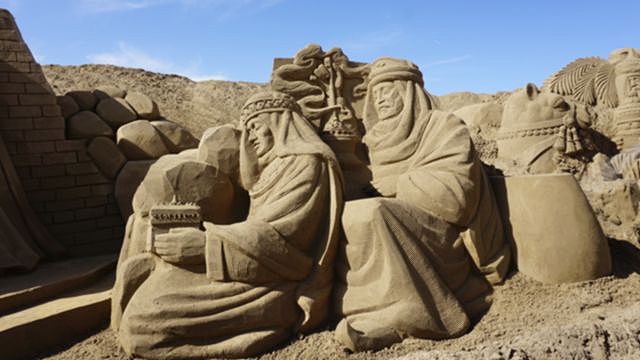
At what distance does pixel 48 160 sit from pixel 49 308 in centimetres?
284

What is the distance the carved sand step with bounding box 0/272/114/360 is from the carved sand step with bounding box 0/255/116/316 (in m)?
0.13

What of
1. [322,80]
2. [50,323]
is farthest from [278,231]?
[322,80]

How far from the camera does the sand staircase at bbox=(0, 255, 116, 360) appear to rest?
123 inches

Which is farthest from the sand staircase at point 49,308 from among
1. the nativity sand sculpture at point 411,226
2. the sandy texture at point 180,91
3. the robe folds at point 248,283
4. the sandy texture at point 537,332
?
the sandy texture at point 180,91

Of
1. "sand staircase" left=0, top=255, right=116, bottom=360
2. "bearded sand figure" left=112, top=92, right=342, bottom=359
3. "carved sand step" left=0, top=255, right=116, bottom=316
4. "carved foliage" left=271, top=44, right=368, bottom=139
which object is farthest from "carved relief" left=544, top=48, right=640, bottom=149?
"sand staircase" left=0, top=255, right=116, bottom=360

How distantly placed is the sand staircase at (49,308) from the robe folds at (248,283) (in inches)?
12.8

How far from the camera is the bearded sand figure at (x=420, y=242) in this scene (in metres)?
3.12

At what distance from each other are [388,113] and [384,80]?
0.29 metres

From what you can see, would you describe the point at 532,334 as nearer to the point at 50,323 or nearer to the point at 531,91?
the point at 50,323

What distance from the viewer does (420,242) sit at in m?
3.31

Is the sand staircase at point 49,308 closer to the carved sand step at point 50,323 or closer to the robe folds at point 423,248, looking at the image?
the carved sand step at point 50,323

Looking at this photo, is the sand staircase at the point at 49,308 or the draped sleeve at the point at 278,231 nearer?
the draped sleeve at the point at 278,231

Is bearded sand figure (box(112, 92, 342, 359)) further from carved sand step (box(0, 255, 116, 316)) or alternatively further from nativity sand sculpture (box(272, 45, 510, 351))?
carved sand step (box(0, 255, 116, 316))

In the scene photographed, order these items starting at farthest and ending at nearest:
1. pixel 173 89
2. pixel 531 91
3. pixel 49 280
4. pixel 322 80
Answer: pixel 173 89, pixel 531 91, pixel 322 80, pixel 49 280
